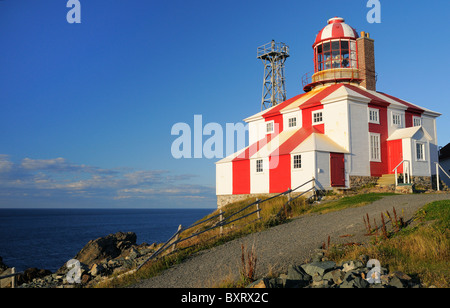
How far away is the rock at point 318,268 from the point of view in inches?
335

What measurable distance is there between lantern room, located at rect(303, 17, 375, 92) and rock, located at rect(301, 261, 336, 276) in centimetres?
2302

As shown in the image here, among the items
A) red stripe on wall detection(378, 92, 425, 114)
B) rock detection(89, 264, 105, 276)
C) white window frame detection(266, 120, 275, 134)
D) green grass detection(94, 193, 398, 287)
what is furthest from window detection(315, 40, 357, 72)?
rock detection(89, 264, 105, 276)

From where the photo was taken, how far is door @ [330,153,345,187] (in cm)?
2424

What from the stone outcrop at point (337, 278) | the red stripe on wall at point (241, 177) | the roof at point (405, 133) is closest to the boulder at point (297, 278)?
the stone outcrop at point (337, 278)

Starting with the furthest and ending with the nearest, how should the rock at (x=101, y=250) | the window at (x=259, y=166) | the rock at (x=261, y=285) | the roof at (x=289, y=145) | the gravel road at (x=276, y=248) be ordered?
the window at (x=259, y=166), the rock at (x=101, y=250), the roof at (x=289, y=145), the gravel road at (x=276, y=248), the rock at (x=261, y=285)

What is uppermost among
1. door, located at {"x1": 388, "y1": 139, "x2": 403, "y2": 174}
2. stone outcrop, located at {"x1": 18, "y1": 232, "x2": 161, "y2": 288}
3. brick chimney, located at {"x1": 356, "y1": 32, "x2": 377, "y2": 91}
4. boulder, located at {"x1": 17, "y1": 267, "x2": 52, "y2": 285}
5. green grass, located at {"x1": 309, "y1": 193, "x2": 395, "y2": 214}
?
brick chimney, located at {"x1": 356, "y1": 32, "x2": 377, "y2": 91}

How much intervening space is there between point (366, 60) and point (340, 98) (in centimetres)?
595

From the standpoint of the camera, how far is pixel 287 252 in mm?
11133

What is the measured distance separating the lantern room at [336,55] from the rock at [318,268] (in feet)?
75.5

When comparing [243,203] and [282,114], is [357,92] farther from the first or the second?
[243,203]

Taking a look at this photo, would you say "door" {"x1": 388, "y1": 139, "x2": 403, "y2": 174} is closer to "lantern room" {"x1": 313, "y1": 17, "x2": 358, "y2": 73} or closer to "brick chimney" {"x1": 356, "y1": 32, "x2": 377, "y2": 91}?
"brick chimney" {"x1": 356, "y1": 32, "x2": 377, "y2": 91}

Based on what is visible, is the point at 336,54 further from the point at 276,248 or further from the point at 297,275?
the point at 297,275

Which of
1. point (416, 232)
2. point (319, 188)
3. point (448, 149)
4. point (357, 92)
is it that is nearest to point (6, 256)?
point (319, 188)

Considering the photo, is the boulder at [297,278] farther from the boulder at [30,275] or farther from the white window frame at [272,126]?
Result: the white window frame at [272,126]
